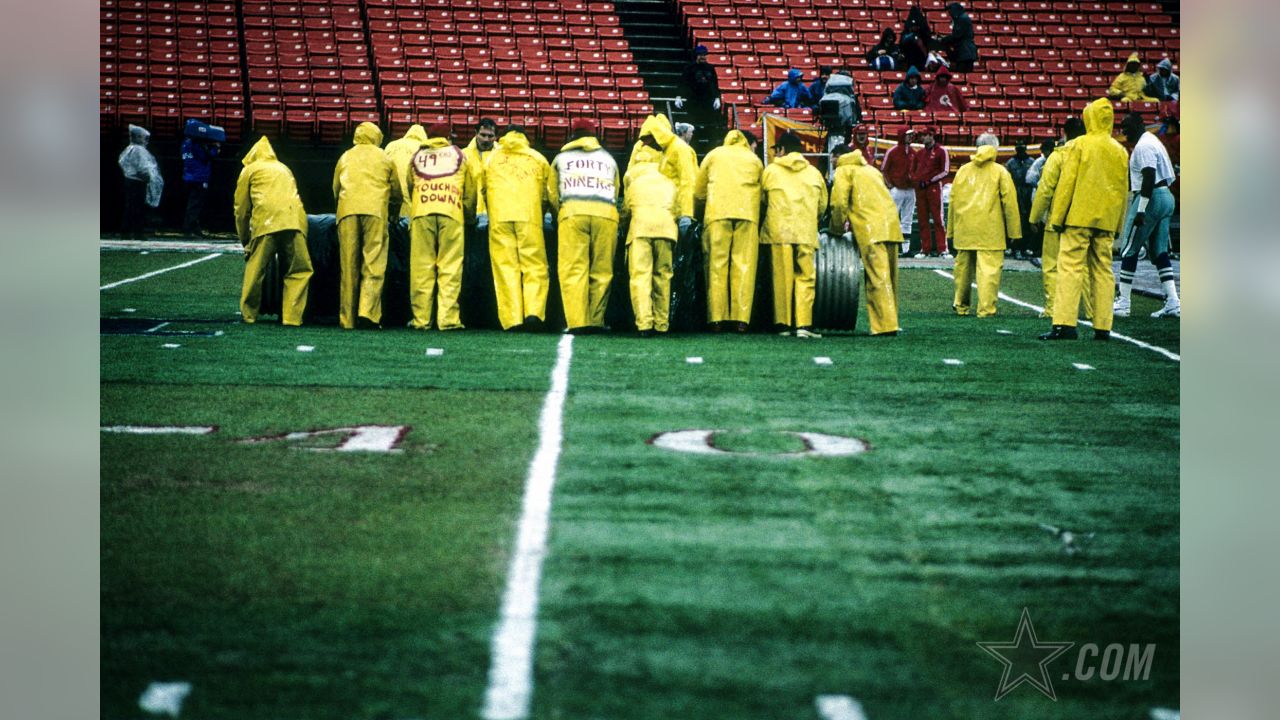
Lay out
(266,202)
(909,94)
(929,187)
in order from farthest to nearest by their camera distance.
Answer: (909,94) → (929,187) → (266,202)

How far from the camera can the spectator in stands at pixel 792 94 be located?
2270 cm

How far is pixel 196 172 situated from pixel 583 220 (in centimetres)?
1183

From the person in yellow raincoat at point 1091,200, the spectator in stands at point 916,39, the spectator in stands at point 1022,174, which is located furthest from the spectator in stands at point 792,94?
the person in yellow raincoat at point 1091,200

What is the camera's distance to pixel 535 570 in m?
5.33

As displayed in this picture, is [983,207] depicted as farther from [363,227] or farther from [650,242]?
[363,227]

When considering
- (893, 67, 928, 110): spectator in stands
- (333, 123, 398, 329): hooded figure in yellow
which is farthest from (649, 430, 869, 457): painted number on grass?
(893, 67, 928, 110): spectator in stands

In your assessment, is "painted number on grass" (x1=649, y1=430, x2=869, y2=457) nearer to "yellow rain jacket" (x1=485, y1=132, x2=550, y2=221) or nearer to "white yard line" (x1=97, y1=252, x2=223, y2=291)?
"yellow rain jacket" (x1=485, y1=132, x2=550, y2=221)

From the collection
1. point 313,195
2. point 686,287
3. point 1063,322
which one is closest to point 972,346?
point 1063,322

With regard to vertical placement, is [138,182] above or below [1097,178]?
above

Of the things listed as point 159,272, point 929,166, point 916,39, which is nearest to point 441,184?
point 159,272

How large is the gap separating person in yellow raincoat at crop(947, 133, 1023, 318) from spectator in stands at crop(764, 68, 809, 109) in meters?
8.48

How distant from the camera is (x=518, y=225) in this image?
1187 centimetres

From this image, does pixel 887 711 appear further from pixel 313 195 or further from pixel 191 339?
pixel 313 195
